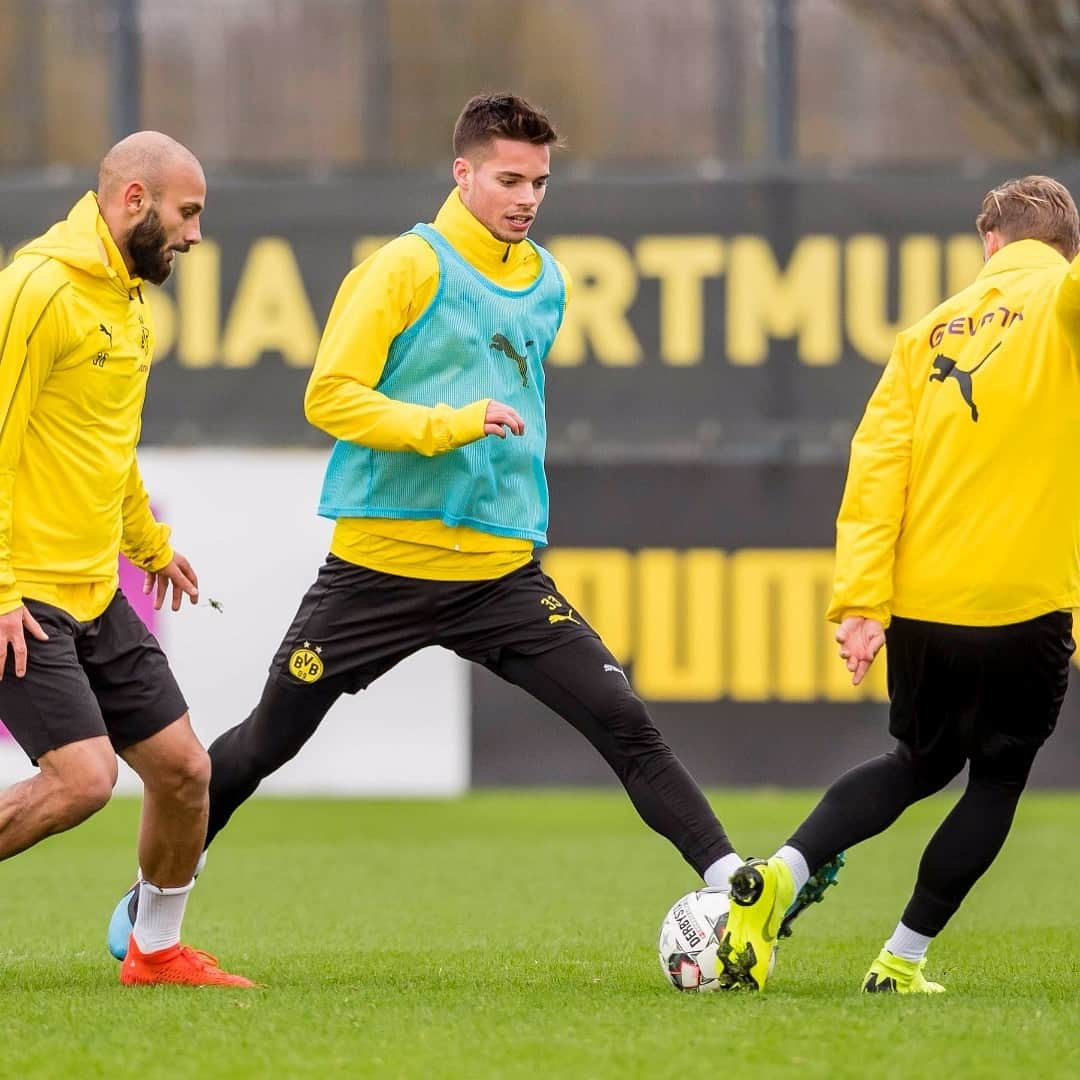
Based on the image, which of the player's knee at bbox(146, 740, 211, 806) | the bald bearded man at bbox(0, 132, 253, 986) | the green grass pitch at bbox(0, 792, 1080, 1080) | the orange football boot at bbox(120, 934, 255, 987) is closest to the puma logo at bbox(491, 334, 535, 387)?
the bald bearded man at bbox(0, 132, 253, 986)

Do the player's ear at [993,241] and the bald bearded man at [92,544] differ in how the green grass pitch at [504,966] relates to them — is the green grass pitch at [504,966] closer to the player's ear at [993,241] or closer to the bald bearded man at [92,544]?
the bald bearded man at [92,544]

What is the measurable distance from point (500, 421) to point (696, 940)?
4.62ft

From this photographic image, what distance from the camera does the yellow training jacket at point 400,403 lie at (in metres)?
5.41

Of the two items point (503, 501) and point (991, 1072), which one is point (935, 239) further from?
point (991, 1072)

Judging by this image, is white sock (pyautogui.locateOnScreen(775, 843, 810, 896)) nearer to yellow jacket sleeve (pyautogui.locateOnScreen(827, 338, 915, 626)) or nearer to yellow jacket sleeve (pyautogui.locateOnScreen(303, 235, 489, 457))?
yellow jacket sleeve (pyautogui.locateOnScreen(827, 338, 915, 626))

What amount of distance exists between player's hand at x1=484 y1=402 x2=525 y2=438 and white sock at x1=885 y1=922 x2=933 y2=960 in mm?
1615

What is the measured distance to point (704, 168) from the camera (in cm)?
1162

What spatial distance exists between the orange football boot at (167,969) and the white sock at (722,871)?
124 centimetres

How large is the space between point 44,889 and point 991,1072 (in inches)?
185

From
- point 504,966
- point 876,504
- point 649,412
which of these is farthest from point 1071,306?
point 649,412

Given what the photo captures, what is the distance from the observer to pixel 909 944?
5285mm

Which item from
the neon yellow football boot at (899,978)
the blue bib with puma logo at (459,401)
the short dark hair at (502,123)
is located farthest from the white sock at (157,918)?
the short dark hair at (502,123)

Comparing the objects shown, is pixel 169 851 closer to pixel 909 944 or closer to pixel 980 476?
pixel 909 944

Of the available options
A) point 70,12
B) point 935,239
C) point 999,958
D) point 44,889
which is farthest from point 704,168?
point 999,958
